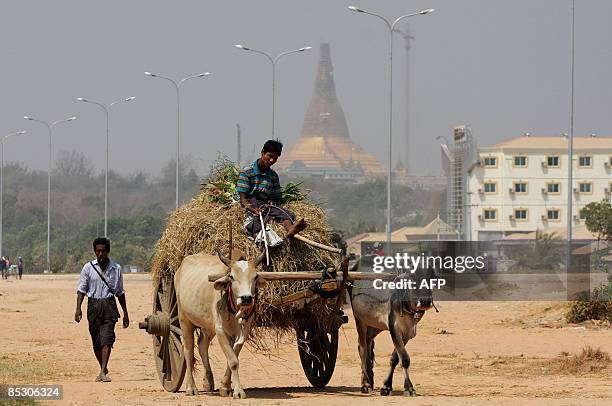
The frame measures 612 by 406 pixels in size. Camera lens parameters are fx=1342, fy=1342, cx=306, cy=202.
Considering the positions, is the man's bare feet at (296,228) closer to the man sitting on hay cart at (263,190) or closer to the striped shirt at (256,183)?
the man sitting on hay cart at (263,190)

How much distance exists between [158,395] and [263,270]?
1.89 m

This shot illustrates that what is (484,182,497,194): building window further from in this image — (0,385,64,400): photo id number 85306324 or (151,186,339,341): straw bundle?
(0,385,64,400): photo id number 85306324

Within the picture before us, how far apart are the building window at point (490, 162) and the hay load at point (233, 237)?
75.6 meters

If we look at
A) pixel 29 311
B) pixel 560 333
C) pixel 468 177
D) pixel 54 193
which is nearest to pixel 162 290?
pixel 560 333

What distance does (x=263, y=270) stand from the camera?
13398mm

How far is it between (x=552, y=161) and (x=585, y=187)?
9.22ft

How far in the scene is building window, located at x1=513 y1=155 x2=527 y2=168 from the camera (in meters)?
89.6

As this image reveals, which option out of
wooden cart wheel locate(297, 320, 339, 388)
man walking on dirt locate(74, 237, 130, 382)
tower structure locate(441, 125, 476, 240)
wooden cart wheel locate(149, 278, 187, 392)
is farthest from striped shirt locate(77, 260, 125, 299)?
tower structure locate(441, 125, 476, 240)

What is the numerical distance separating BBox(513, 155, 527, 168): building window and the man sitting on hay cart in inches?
3015

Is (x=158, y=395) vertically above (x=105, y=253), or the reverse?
(x=105, y=253)

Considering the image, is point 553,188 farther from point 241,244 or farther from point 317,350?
point 241,244

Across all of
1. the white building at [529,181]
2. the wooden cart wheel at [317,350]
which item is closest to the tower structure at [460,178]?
the white building at [529,181]

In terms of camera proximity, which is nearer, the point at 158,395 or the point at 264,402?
the point at 264,402

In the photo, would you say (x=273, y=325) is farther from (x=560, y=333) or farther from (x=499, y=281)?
(x=499, y=281)
